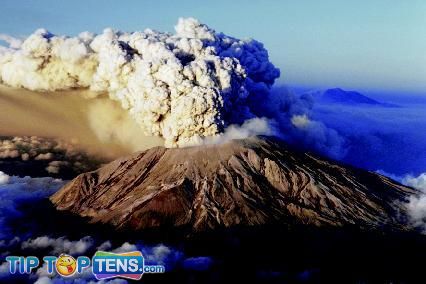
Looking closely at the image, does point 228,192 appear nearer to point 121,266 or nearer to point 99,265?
point 121,266

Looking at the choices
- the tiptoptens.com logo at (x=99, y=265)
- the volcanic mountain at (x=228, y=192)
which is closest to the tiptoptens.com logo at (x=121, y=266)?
the tiptoptens.com logo at (x=99, y=265)

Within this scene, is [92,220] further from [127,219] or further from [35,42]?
[35,42]

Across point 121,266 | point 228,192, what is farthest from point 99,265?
point 228,192

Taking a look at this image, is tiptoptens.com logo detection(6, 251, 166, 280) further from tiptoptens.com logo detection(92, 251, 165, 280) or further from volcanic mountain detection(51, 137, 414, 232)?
volcanic mountain detection(51, 137, 414, 232)

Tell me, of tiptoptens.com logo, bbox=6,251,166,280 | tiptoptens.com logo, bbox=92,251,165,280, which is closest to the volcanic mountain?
tiptoptens.com logo, bbox=92,251,165,280

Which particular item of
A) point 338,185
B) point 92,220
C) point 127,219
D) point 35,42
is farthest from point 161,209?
point 35,42
